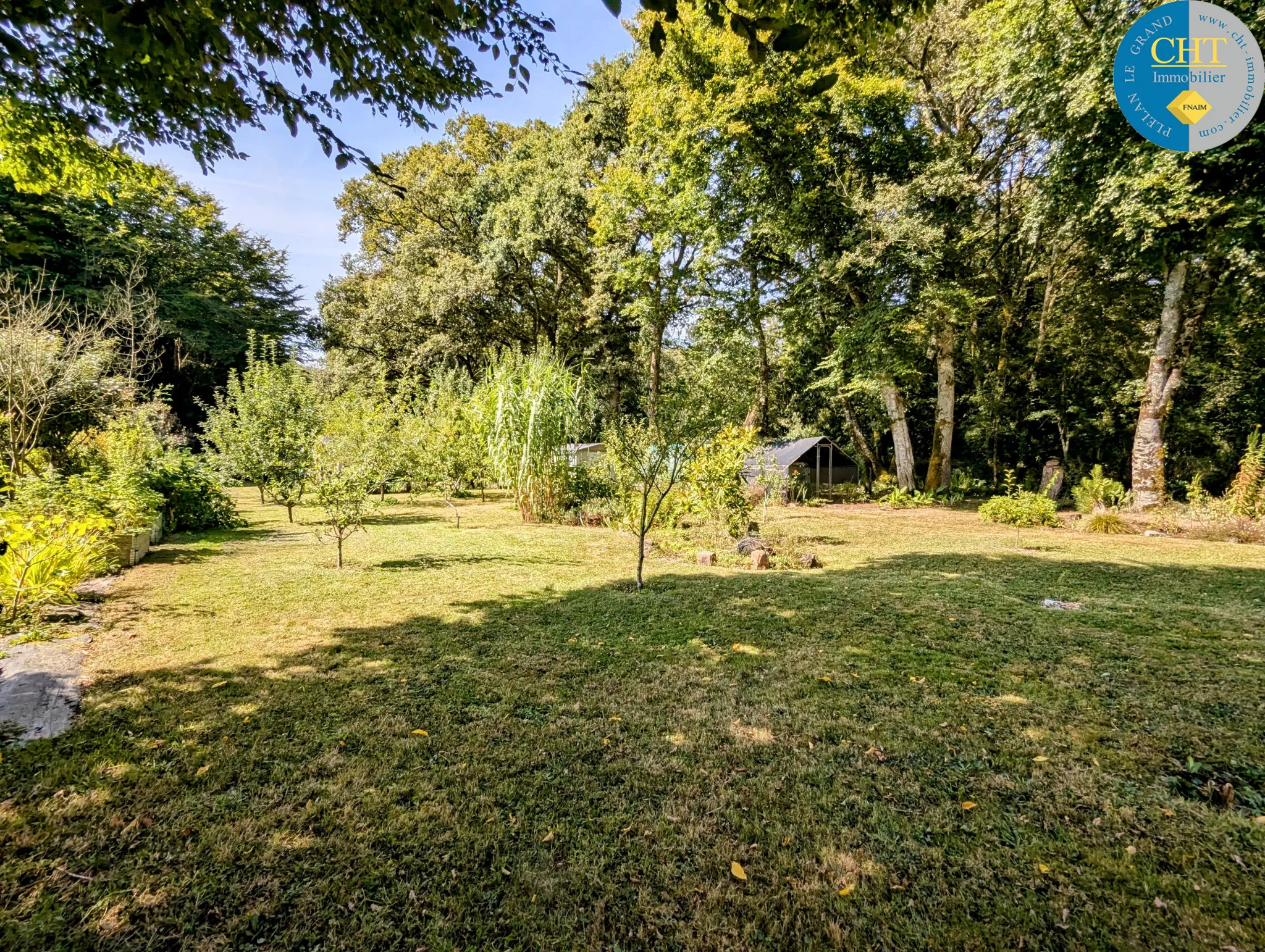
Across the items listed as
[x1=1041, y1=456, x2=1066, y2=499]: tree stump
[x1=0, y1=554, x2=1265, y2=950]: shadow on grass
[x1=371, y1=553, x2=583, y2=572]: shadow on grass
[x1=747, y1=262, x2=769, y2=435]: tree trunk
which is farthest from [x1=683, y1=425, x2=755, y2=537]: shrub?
[x1=1041, y1=456, x2=1066, y2=499]: tree stump

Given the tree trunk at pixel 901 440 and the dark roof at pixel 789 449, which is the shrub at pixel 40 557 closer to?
the dark roof at pixel 789 449

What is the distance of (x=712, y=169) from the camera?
1634cm

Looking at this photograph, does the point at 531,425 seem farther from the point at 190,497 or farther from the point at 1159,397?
the point at 1159,397

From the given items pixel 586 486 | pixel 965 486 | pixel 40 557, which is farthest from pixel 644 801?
pixel 965 486

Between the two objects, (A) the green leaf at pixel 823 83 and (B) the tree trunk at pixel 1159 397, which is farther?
(B) the tree trunk at pixel 1159 397

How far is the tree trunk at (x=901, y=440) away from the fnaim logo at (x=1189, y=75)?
27.4 ft

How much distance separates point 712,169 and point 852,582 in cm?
1491

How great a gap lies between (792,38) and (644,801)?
3536 mm

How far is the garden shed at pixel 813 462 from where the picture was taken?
59.1 ft

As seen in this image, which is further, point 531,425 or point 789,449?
point 789,449

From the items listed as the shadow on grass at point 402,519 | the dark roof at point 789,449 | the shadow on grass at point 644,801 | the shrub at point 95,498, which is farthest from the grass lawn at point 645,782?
the dark roof at point 789,449

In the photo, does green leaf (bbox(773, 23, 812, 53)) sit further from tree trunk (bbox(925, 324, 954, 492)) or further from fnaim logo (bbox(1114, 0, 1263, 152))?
tree trunk (bbox(925, 324, 954, 492))

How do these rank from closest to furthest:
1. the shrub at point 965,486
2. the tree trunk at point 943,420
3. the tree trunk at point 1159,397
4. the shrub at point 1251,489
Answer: the shrub at point 1251,489 < the tree trunk at point 1159,397 < the tree trunk at point 943,420 < the shrub at point 965,486

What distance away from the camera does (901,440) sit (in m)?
17.1
